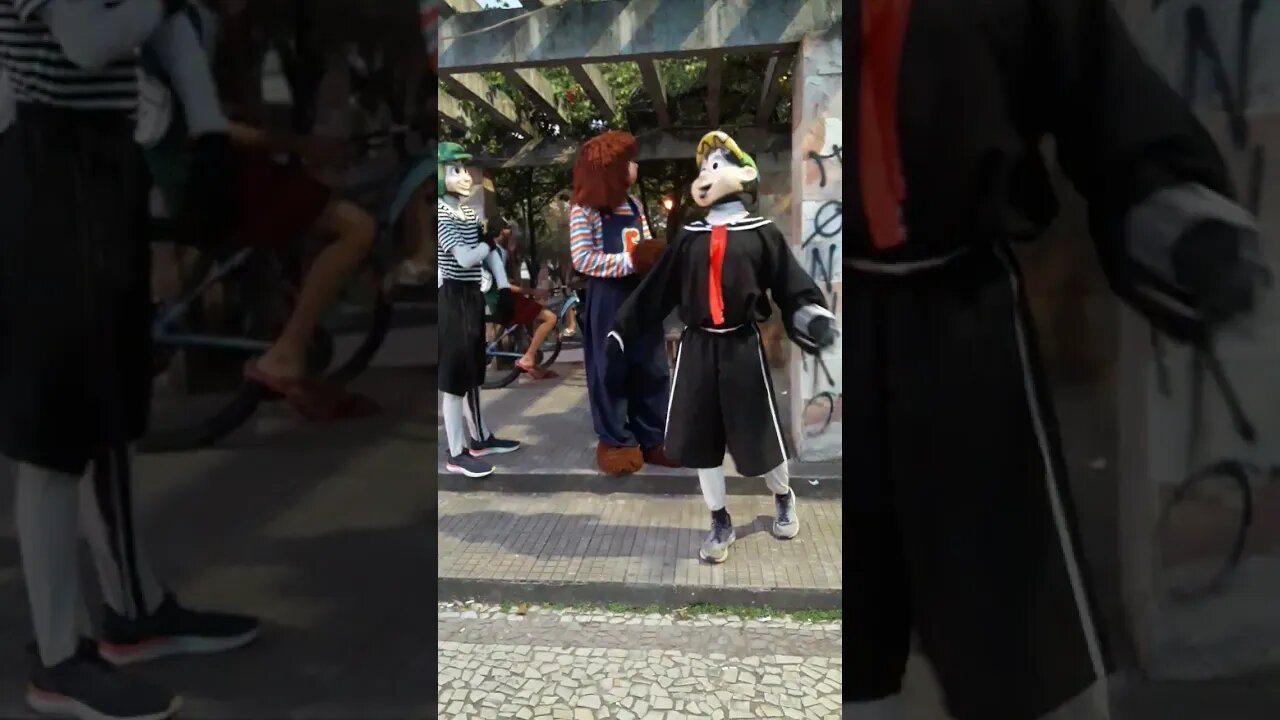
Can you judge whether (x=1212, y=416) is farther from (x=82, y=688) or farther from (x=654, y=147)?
(x=654, y=147)

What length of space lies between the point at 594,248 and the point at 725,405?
60.3 inches

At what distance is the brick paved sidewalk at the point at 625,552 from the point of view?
12.1 feet

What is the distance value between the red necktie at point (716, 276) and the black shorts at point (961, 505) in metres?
2.32

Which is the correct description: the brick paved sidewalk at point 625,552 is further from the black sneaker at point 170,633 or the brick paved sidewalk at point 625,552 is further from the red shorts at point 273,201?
the red shorts at point 273,201

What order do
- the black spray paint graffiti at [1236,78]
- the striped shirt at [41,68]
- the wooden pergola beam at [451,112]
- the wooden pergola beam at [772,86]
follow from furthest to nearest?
the wooden pergola beam at [451,112]
the wooden pergola beam at [772,86]
the striped shirt at [41,68]
the black spray paint graffiti at [1236,78]

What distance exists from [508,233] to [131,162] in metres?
9.00

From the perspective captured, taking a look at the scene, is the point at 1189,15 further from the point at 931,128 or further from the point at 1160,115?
the point at 931,128

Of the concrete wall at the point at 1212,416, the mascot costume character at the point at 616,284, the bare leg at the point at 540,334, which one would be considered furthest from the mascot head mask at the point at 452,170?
the concrete wall at the point at 1212,416

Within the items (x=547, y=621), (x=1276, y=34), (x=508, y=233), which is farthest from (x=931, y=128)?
(x=508, y=233)

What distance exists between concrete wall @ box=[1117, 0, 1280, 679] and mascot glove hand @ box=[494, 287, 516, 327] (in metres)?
6.14

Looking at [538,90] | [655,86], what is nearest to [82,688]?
[655,86]

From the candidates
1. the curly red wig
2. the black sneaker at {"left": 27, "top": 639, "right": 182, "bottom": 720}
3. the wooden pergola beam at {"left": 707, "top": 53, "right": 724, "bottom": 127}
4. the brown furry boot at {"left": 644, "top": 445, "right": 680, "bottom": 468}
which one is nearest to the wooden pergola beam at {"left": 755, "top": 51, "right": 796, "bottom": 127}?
the wooden pergola beam at {"left": 707, "top": 53, "right": 724, "bottom": 127}

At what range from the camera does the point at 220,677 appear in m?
1.68

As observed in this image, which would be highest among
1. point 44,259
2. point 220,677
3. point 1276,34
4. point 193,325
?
point 1276,34
